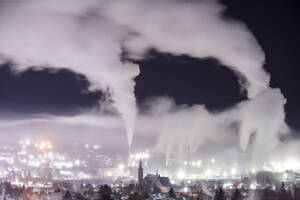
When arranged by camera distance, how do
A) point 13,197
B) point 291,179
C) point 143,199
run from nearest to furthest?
point 143,199
point 13,197
point 291,179

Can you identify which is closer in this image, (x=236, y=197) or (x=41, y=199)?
(x=236, y=197)

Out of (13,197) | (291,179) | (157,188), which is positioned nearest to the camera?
(13,197)

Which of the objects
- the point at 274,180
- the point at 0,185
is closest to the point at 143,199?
the point at 0,185

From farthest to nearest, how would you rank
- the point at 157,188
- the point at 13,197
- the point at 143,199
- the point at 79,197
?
the point at 157,188 < the point at 13,197 < the point at 79,197 < the point at 143,199

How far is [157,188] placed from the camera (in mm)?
149625

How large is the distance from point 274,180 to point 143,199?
8866 centimetres

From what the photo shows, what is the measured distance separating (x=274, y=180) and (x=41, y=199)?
105 metres

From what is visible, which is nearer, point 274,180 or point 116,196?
point 116,196

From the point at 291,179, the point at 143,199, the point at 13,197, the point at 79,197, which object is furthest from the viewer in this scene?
the point at 291,179

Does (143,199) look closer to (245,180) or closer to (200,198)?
(200,198)

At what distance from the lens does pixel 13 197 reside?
13538cm

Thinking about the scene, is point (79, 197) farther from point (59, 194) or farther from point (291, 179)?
point (291, 179)

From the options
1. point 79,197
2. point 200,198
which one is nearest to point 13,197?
point 79,197

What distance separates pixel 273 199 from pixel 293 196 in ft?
20.1
